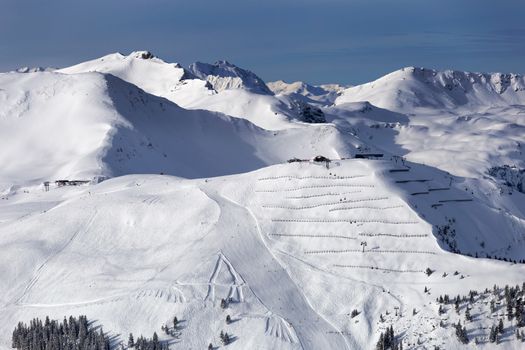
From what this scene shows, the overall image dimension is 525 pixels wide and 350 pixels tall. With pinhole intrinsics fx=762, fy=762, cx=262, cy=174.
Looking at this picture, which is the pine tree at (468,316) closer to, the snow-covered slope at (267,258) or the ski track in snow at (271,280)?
the snow-covered slope at (267,258)

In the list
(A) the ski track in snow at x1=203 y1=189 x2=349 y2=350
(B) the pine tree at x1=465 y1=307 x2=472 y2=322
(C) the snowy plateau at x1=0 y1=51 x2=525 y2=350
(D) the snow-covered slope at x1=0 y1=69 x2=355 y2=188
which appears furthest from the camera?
(D) the snow-covered slope at x1=0 y1=69 x2=355 y2=188

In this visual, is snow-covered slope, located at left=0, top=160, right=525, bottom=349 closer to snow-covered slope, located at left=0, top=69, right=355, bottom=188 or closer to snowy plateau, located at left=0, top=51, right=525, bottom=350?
snowy plateau, located at left=0, top=51, right=525, bottom=350

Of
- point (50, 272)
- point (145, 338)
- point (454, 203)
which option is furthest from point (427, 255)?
point (50, 272)

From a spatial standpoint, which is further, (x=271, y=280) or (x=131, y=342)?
(x=271, y=280)

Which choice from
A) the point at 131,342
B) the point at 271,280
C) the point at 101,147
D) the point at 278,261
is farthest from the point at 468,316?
the point at 101,147

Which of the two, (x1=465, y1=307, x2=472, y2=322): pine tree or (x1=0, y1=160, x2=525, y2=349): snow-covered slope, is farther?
(x1=0, y1=160, x2=525, y2=349): snow-covered slope

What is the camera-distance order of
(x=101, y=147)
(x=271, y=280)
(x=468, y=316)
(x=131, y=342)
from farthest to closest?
(x=101, y=147), (x=271, y=280), (x=131, y=342), (x=468, y=316)

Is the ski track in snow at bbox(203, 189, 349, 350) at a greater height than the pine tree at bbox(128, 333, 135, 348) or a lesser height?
greater

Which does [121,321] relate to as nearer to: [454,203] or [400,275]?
[400,275]

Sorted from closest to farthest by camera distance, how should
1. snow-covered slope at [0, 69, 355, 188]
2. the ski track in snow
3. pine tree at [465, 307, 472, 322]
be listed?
1. pine tree at [465, 307, 472, 322]
2. the ski track in snow
3. snow-covered slope at [0, 69, 355, 188]

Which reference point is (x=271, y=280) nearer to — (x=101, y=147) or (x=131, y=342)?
(x=131, y=342)

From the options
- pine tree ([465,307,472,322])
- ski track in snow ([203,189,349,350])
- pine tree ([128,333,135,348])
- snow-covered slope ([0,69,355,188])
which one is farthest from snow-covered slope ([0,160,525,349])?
snow-covered slope ([0,69,355,188])
